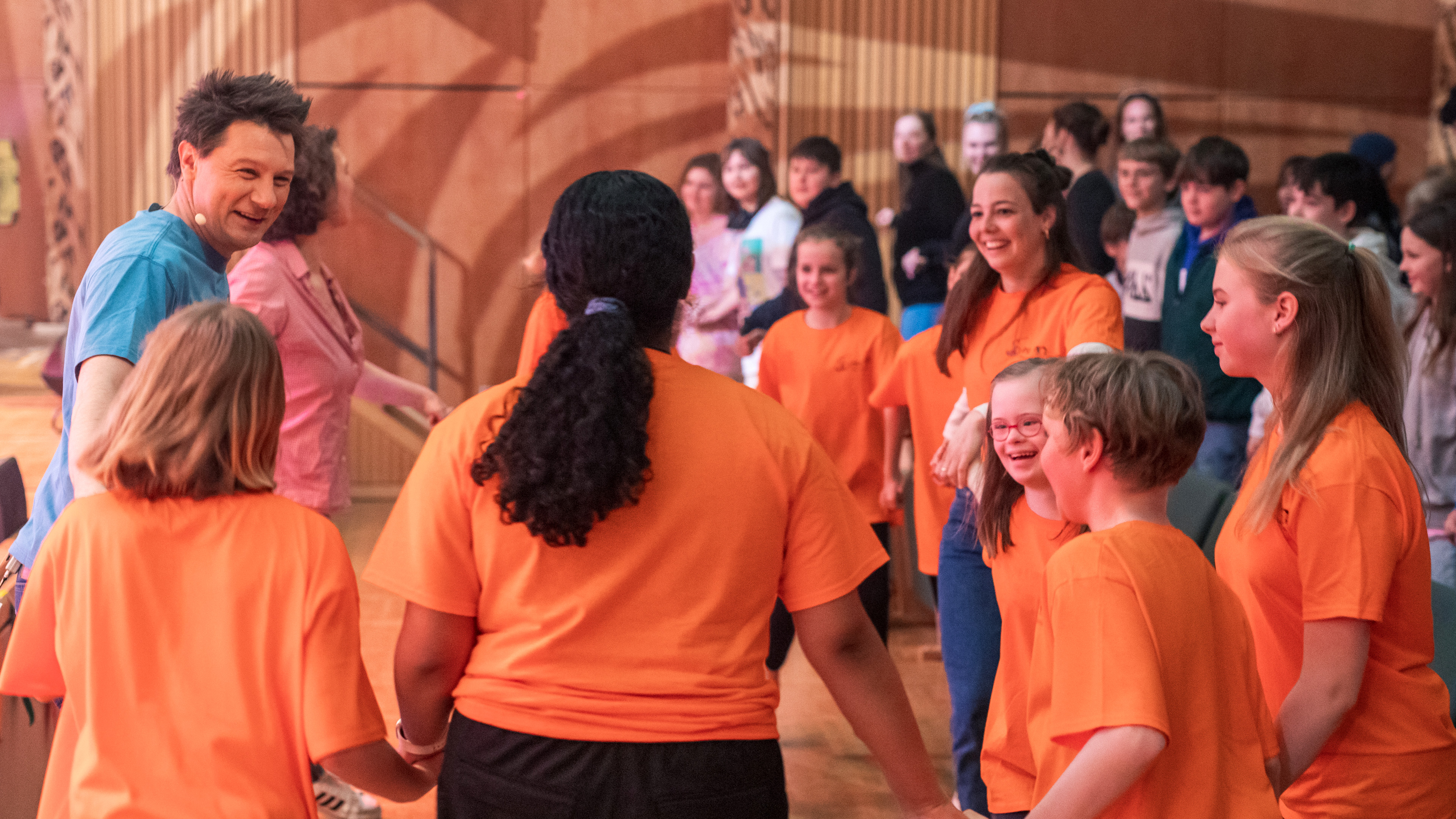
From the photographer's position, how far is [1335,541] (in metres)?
1.59

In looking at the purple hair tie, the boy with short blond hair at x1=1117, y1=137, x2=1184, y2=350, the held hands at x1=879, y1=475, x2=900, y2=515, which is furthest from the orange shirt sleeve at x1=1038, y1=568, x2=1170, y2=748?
the boy with short blond hair at x1=1117, y1=137, x2=1184, y2=350

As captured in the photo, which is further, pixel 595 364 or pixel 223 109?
pixel 223 109

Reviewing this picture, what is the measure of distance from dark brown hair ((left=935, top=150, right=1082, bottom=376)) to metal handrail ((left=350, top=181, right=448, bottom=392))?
4.85 m

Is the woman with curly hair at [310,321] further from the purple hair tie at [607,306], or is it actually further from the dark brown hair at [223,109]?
the purple hair tie at [607,306]

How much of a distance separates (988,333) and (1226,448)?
182cm

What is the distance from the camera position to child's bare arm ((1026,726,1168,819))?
1354mm

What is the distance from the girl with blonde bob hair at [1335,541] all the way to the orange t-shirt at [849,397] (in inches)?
73.8

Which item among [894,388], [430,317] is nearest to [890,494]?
[894,388]

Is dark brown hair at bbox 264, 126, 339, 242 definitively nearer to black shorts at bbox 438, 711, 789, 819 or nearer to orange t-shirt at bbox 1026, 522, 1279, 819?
black shorts at bbox 438, 711, 789, 819

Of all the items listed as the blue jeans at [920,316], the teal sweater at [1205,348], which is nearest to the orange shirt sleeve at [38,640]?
the teal sweater at [1205,348]

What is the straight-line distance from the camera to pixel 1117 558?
55.3 inches

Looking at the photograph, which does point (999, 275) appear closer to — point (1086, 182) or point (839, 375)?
point (839, 375)

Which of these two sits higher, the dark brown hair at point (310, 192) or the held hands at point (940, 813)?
the dark brown hair at point (310, 192)

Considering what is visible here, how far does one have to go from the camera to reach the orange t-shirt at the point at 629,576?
1421 millimetres
